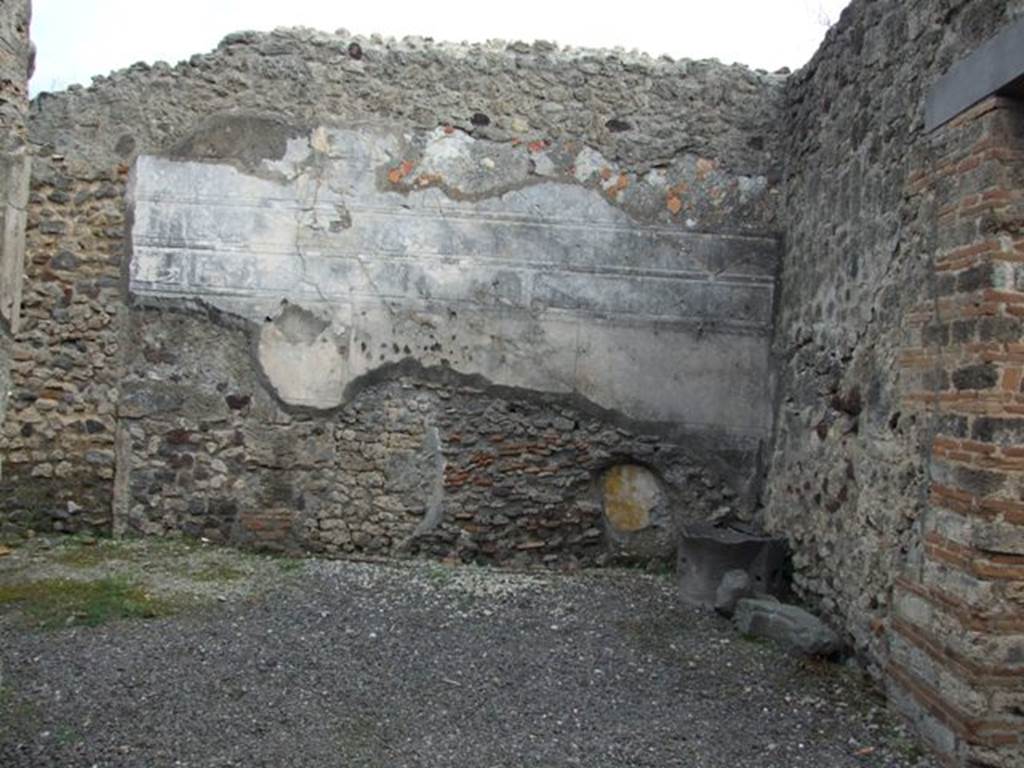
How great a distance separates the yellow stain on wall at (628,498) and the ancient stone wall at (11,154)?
13.0 feet

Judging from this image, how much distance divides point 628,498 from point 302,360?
90.4 inches

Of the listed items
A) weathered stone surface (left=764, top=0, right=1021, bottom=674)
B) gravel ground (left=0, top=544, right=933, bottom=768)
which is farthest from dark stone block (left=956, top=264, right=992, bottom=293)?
gravel ground (left=0, top=544, right=933, bottom=768)

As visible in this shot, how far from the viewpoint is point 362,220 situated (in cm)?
616

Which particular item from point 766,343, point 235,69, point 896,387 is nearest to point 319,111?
point 235,69

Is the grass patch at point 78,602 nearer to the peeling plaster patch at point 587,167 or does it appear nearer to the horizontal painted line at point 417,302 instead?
the horizontal painted line at point 417,302

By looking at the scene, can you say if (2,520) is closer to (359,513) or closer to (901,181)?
(359,513)

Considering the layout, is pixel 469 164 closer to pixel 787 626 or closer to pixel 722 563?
pixel 722 563

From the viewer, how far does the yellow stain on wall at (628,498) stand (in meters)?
6.16

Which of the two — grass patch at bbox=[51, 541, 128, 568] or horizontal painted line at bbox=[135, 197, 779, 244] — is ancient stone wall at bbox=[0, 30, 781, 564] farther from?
grass patch at bbox=[51, 541, 128, 568]

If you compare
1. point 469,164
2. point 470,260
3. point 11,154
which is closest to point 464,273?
point 470,260

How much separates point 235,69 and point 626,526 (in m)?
3.91

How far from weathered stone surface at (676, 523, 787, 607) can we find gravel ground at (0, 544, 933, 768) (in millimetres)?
167

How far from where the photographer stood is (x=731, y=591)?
511 cm

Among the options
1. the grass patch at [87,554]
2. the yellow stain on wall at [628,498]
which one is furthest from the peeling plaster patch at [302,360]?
the yellow stain on wall at [628,498]
